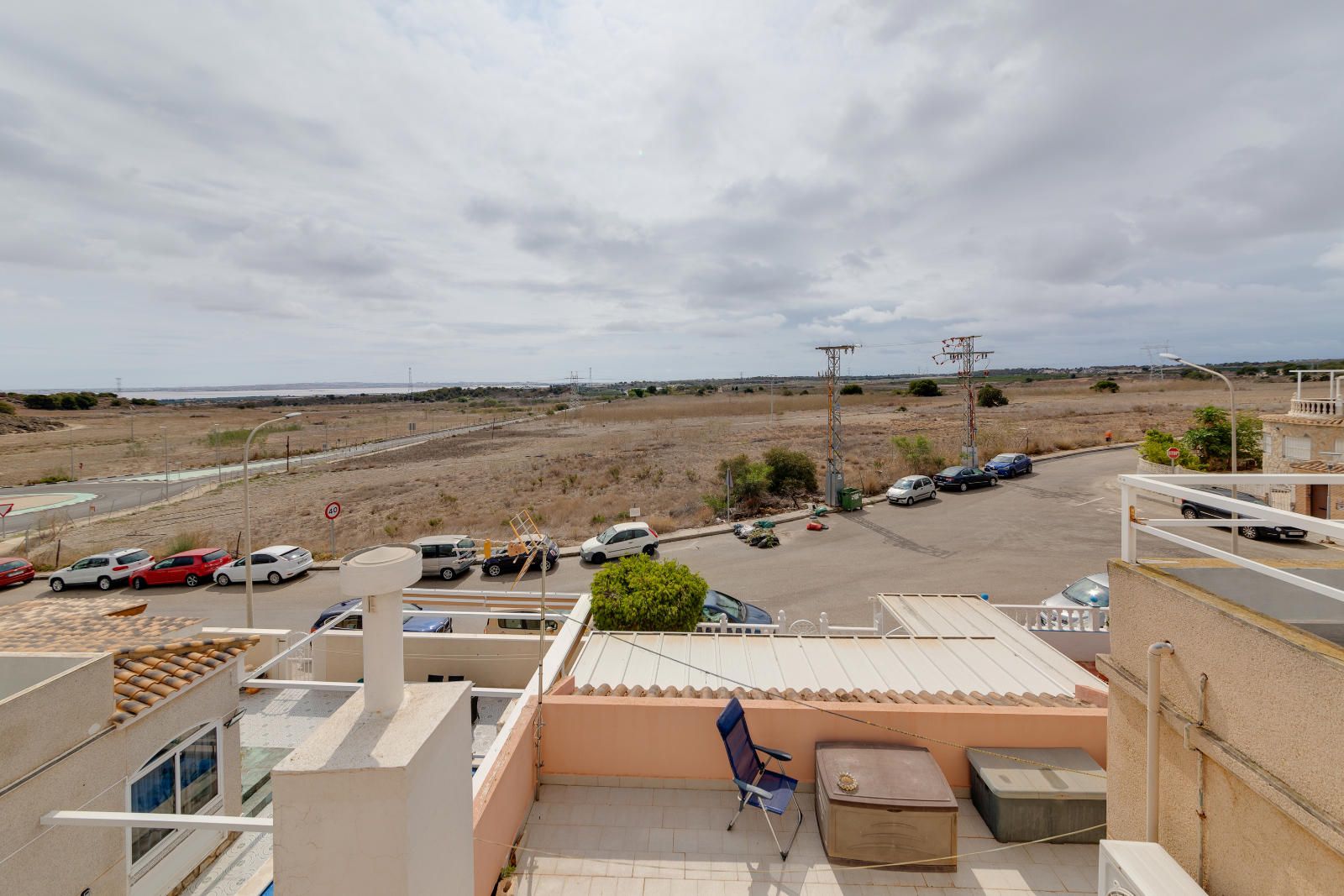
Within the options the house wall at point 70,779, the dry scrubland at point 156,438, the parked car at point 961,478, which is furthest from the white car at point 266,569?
the parked car at point 961,478

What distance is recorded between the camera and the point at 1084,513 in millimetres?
25094

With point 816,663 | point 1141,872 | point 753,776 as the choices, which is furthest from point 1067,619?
point 1141,872

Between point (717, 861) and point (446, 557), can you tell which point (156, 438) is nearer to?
point (446, 557)

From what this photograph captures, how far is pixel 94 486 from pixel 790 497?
4659 cm

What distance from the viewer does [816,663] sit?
762 centimetres

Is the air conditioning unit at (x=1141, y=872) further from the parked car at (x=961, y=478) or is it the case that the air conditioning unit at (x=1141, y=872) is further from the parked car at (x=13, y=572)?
the parked car at (x=13, y=572)

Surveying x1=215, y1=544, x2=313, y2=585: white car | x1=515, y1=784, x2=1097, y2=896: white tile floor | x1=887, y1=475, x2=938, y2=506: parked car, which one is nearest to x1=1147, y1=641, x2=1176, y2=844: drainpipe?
x1=515, y1=784, x2=1097, y2=896: white tile floor

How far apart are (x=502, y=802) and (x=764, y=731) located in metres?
2.54

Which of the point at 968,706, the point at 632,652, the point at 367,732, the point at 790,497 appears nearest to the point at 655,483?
the point at 790,497

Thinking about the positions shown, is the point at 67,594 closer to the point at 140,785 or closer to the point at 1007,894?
the point at 140,785

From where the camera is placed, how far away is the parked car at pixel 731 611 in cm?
1270

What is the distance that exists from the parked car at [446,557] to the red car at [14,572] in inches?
550

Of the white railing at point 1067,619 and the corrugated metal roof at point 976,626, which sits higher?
the corrugated metal roof at point 976,626

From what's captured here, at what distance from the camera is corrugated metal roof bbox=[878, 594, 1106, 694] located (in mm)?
7648
